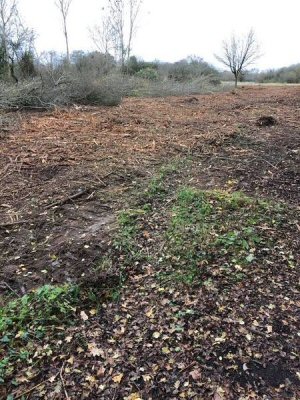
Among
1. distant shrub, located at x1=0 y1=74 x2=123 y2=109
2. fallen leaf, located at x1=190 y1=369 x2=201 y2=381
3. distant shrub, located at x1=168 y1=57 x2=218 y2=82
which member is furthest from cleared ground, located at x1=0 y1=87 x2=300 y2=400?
distant shrub, located at x1=168 y1=57 x2=218 y2=82

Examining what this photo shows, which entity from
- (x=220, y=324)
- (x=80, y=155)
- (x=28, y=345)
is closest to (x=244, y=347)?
(x=220, y=324)

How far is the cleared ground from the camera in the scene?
1.67 meters

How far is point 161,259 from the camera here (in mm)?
2461

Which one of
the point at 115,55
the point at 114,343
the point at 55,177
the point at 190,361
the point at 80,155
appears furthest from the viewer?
the point at 115,55

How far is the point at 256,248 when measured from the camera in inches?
98.7

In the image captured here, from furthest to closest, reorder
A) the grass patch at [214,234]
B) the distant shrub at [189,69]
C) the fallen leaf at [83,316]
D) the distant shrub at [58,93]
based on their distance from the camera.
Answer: the distant shrub at [189,69]
the distant shrub at [58,93]
the grass patch at [214,234]
the fallen leaf at [83,316]

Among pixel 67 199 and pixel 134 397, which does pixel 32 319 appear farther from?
pixel 67 199

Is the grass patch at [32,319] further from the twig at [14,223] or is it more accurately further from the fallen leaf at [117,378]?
the twig at [14,223]

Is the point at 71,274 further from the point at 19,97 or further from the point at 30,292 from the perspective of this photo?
the point at 19,97

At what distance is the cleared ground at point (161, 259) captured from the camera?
1.67m

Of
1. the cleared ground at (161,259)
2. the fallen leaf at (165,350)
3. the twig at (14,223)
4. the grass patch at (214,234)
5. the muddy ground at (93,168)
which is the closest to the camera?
the cleared ground at (161,259)

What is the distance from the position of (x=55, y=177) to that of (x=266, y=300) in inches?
99.9

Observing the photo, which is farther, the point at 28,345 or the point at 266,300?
the point at 266,300

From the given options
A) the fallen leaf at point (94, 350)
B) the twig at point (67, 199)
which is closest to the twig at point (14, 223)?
the twig at point (67, 199)
